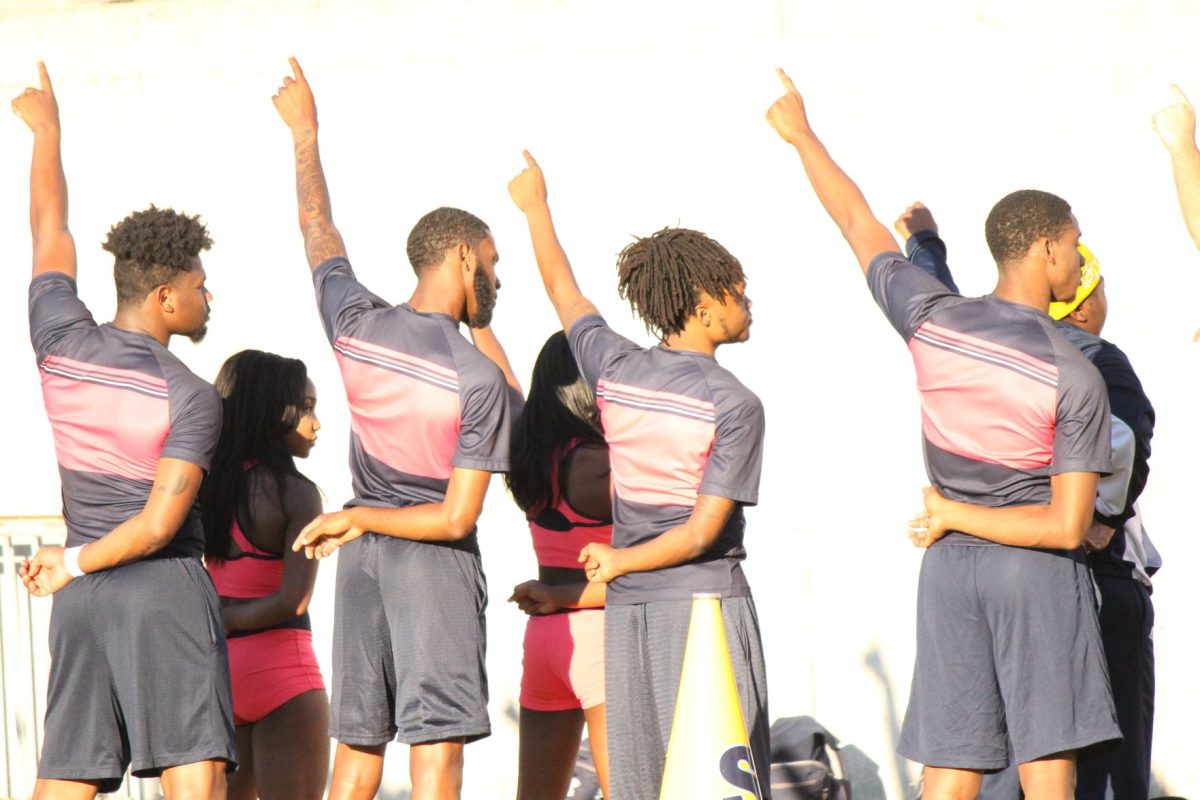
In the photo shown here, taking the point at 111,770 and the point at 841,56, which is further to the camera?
the point at 841,56

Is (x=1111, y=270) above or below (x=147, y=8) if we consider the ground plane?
below

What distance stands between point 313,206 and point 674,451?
1490 mm

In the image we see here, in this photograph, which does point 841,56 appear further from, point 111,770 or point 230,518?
point 111,770

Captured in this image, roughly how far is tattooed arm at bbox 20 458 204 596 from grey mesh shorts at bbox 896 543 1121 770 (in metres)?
2.00

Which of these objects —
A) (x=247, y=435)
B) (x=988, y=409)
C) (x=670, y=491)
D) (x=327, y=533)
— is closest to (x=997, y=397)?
(x=988, y=409)

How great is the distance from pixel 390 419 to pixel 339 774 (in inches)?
40.8

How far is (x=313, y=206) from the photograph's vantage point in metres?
4.74

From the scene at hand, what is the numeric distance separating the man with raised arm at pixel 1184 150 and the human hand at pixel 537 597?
→ 7.25 ft

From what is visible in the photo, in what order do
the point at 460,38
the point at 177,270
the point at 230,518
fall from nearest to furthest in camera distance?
the point at 177,270, the point at 230,518, the point at 460,38

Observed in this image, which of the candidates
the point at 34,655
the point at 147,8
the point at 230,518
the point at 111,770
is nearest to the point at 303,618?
the point at 230,518

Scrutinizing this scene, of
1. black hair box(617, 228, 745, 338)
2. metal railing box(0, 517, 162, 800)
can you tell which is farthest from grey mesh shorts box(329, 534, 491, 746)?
metal railing box(0, 517, 162, 800)

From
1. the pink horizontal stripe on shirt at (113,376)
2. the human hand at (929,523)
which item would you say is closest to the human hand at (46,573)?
the pink horizontal stripe on shirt at (113,376)

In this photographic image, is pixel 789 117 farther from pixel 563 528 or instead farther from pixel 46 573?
pixel 46 573

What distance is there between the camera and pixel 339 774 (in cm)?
436
